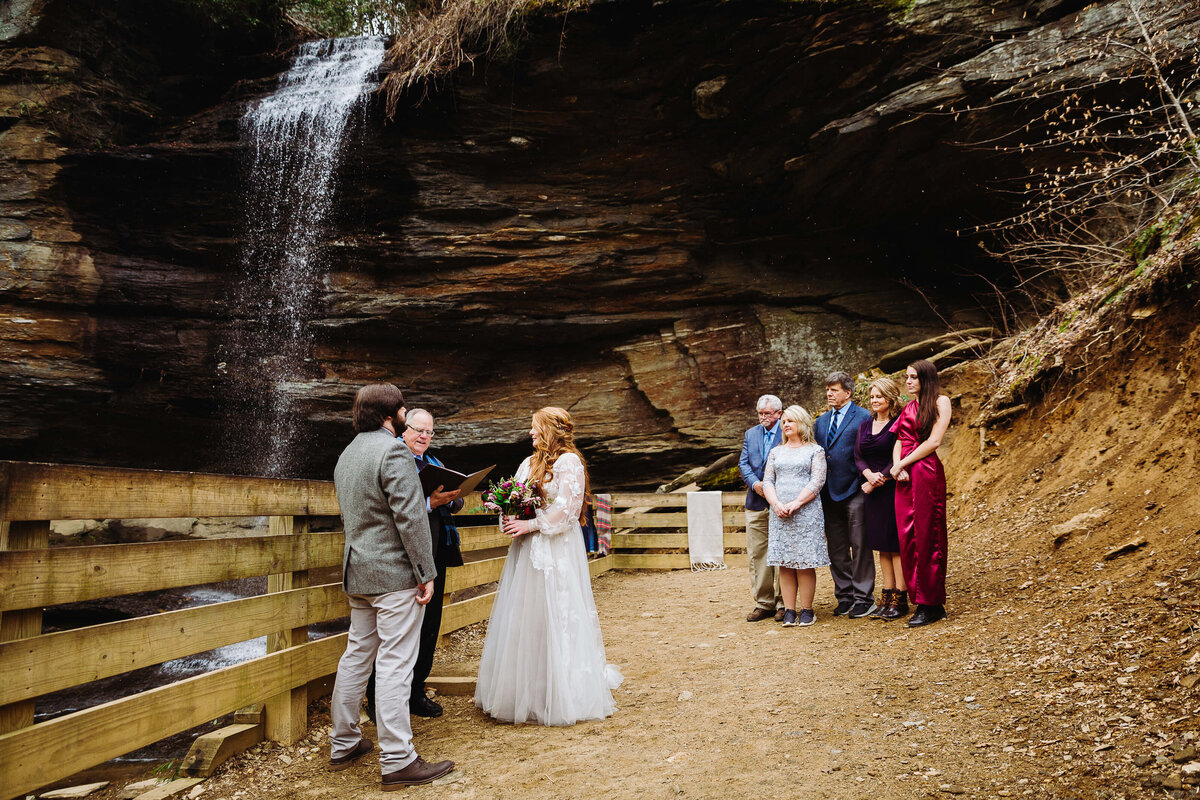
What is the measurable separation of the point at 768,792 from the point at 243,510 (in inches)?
120

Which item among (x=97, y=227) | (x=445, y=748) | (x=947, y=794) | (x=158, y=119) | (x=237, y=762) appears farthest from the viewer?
(x=158, y=119)

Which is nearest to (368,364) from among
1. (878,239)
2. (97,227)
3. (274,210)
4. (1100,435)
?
(274,210)

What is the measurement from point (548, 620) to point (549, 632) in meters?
0.07

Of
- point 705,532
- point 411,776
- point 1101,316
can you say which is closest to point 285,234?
point 705,532

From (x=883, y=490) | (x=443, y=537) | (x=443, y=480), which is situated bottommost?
(x=443, y=537)

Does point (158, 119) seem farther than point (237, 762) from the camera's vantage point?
Yes

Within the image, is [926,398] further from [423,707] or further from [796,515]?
[423,707]

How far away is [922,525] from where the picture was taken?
5.20m

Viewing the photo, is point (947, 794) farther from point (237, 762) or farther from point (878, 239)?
point (878, 239)

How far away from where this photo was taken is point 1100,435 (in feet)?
20.9

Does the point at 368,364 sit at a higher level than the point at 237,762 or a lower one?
higher

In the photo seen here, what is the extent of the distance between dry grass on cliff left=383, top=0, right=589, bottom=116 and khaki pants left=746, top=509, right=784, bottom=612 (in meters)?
9.32

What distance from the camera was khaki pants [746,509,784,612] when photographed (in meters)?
6.67

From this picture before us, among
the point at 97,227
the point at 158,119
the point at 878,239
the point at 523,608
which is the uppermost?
the point at 158,119
